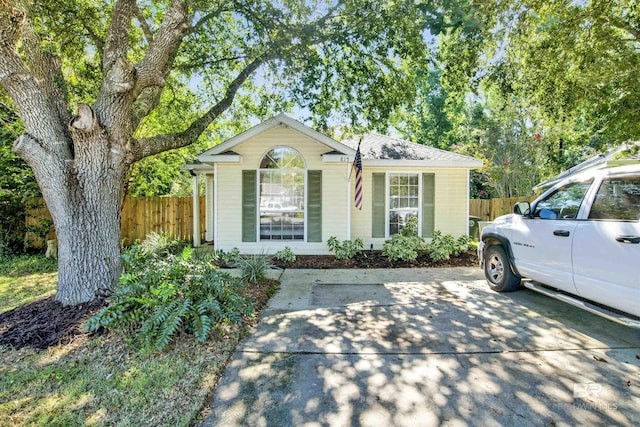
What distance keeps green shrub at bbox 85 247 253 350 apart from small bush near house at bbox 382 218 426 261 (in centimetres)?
505

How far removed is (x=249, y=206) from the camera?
29.7ft

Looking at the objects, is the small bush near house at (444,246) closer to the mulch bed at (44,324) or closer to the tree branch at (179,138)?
the tree branch at (179,138)

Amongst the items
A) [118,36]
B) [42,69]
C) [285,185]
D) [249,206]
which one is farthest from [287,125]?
[42,69]

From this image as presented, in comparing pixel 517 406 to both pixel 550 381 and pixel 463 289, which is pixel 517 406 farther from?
pixel 463 289

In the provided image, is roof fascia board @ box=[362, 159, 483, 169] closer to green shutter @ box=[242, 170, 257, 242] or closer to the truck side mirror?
green shutter @ box=[242, 170, 257, 242]

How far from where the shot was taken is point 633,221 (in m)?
3.29

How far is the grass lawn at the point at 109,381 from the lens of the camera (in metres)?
2.55

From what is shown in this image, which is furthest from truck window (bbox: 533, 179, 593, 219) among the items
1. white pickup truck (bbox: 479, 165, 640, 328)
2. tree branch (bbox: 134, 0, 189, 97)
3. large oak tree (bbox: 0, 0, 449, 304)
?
tree branch (bbox: 134, 0, 189, 97)

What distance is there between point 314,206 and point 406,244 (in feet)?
8.85

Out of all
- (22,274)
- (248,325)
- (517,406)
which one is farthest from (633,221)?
(22,274)

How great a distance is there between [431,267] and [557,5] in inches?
230

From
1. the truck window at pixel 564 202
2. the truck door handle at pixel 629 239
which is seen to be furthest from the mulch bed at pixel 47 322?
the truck door handle at pixel 629 239

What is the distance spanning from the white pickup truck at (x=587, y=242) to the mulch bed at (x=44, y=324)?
5893 millimetres

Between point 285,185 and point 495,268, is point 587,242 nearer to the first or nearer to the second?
point 495,268
